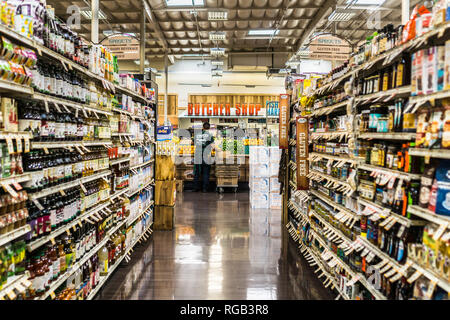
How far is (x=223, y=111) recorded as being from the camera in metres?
15.4

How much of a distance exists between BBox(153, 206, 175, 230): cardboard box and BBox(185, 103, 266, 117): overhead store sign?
874cm

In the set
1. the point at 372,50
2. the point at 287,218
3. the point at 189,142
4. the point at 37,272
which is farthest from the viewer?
the point at 189,142

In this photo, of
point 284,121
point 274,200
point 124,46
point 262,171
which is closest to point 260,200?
point 274,200

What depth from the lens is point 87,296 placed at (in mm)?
3656

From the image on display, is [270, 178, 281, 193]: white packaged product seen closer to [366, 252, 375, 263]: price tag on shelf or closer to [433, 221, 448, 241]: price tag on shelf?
[366, 252, 375, 263]: price tag on shelf

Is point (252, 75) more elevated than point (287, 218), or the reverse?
A: point (252, 75)

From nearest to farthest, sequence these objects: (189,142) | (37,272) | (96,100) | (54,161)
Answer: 1. (37,272)
2. (54,161)
3. (96,100)
4. (189,142)

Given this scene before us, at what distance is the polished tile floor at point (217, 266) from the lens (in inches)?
164

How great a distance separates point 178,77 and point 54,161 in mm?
14922

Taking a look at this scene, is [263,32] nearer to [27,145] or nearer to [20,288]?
[27,145]

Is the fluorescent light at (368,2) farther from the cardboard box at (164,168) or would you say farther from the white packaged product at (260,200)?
the cardboard box at (164,168)
